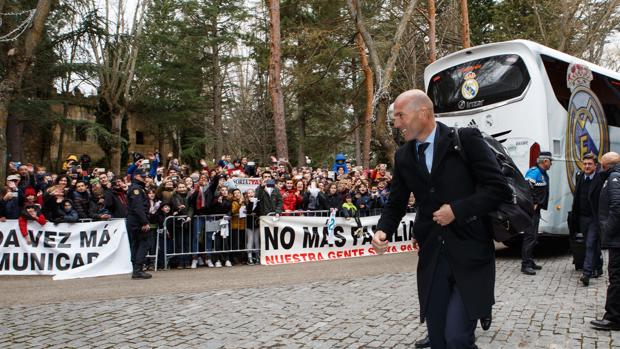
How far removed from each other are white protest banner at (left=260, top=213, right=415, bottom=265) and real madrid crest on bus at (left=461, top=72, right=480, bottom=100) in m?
3.68

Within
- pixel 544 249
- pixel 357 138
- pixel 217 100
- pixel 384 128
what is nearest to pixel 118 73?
pixel 217 100

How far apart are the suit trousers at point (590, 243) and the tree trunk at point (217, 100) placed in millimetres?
27532

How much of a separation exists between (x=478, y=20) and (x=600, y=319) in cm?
2974

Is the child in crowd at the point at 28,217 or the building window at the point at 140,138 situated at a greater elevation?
the building window at the point at 140,138

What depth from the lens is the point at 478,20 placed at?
32.6m

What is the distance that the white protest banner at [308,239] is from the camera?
1195cm

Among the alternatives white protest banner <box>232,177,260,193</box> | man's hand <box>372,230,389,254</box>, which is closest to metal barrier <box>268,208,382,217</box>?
white protest banner <box>232,177,260,193</box>

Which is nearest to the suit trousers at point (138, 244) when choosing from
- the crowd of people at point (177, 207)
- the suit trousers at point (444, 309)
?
the crowd of people at point (177, 207)

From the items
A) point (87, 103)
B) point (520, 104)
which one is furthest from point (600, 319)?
point (87, 103)

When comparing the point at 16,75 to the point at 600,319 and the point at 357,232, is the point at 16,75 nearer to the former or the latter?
the point at 357,232

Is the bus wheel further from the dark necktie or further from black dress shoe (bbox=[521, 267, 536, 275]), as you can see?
the dark necktie

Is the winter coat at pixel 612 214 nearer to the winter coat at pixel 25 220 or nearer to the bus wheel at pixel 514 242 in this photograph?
the bus wheel at pixel 514 242

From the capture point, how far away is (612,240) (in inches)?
233

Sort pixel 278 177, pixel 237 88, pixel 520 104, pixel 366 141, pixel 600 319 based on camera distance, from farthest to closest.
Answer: pixel 237 88 < pixel 366 141 < pixel 278 177 < pixel 520 104 < pixel 600 319
